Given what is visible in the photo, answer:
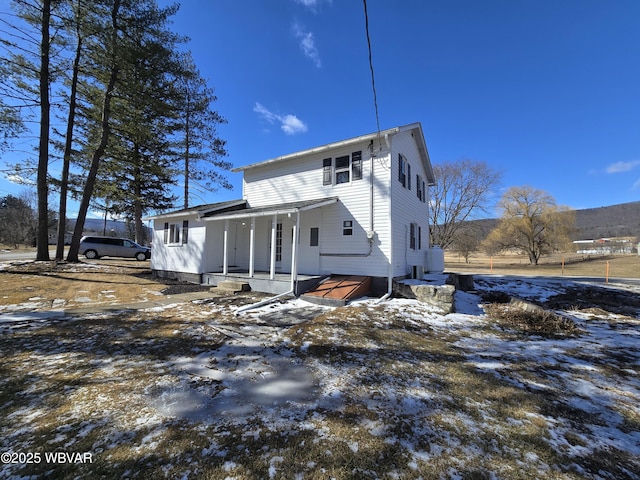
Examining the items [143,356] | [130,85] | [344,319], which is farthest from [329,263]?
[130,85]

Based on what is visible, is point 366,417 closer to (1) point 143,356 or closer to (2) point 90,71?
(1) point 143,356

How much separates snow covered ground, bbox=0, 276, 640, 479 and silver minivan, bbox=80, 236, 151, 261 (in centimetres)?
1558

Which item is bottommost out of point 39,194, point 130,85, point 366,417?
point 366,417

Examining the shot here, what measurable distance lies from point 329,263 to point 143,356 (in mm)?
7024

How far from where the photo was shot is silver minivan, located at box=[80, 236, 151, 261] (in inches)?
736

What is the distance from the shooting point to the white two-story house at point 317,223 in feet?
31.7

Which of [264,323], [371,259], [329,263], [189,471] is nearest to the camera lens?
[189,471]

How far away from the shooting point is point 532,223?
33.0 metres

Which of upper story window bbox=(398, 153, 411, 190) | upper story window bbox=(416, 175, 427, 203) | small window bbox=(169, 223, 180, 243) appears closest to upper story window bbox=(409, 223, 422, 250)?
upper story window bbox=(416, 175, 427, 203)

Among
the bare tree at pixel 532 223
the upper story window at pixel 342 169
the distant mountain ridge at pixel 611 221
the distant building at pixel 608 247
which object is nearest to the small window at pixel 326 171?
the upper story window at pixel 342 169

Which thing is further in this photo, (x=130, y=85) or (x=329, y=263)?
(x=130, y=85)

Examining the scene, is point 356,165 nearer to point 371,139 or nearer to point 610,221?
point 371,139

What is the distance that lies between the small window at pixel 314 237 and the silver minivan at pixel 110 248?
1552 cm

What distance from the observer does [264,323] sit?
625 centimetres
